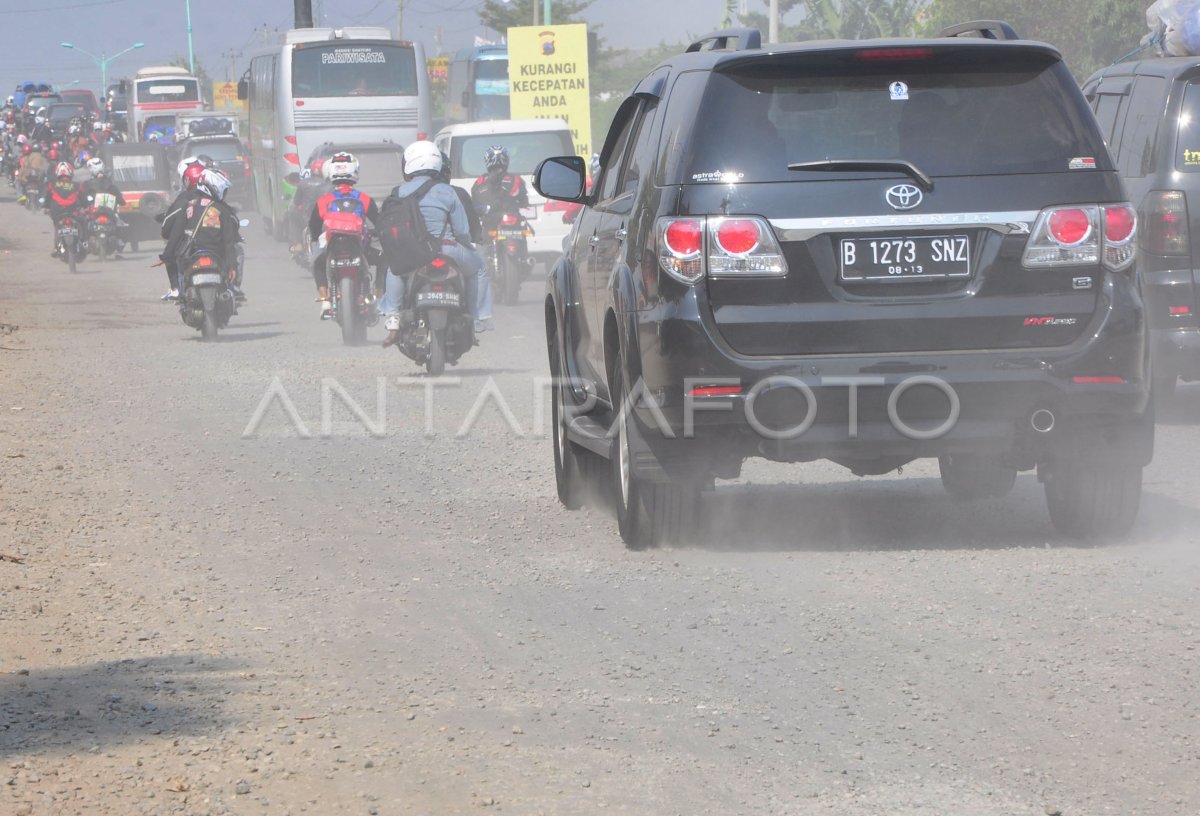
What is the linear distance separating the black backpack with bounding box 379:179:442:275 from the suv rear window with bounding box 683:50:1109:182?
7.87 metres

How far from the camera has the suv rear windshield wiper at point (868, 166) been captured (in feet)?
22.4

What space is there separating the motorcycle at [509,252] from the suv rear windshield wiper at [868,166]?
1656 centimetres

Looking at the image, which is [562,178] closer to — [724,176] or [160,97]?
[724,176]

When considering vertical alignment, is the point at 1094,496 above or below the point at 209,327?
above

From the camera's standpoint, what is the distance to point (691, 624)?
621cm

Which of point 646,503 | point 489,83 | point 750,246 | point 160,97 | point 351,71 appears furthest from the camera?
point 160,97

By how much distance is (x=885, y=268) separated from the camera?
6828mm

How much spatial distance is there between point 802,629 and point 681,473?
1.13 metres

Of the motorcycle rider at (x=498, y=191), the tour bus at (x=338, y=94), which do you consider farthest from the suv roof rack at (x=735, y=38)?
the tour bus at (x=338, y=94)

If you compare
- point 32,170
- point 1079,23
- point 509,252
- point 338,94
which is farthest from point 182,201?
point 32,170

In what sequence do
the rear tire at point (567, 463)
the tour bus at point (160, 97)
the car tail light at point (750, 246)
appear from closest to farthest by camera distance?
the car tail light at point (750, 246), the rear tire at point (567, 463), the tour bus at point (160, 97)

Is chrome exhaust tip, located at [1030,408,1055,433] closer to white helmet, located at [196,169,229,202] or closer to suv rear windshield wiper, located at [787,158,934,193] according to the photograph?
suv rear windshield wiper, located at [787,158,934,193]

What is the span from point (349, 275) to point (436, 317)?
317 cm

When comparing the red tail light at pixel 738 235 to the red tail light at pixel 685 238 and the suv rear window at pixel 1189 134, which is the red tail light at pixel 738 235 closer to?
the red tail light at pixel 685 238
